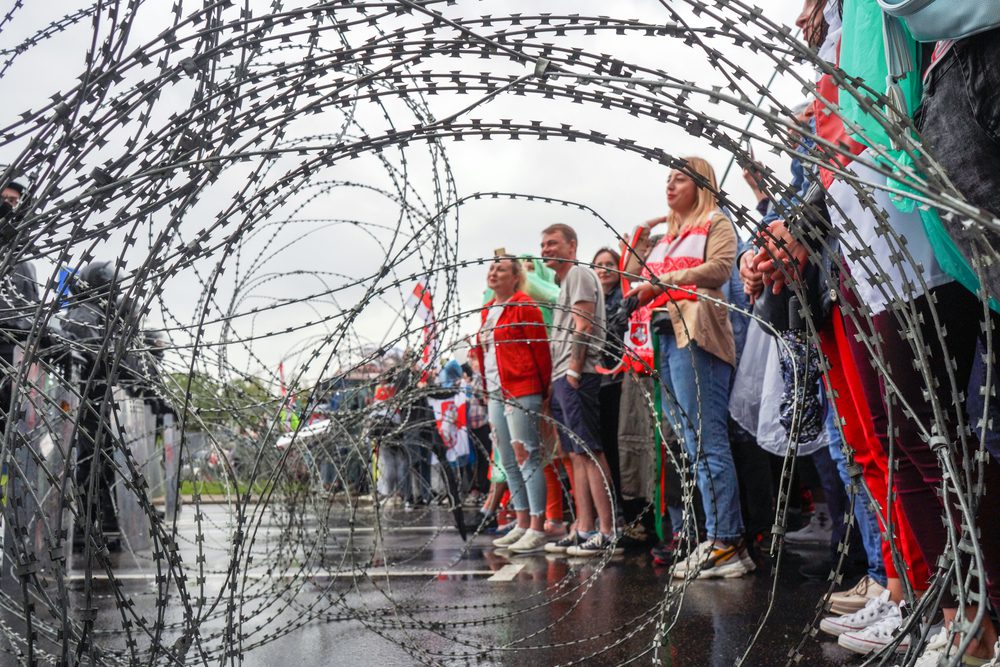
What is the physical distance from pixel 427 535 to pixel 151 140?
26.0 feet

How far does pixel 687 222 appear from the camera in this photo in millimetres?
5625

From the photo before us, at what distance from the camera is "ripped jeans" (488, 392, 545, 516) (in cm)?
709

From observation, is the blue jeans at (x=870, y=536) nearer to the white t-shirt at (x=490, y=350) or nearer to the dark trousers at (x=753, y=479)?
the dark trousers at (x=753, y=479)

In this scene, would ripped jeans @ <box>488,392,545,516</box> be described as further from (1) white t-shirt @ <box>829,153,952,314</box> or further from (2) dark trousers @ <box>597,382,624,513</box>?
(1) white t-shirt @ <box>829,153,952,314</box>

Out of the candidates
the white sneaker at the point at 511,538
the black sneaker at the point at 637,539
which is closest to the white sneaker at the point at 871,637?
the black sneaker at the point at 637,539

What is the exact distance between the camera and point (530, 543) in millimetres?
7344

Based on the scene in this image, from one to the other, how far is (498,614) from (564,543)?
9.39ft

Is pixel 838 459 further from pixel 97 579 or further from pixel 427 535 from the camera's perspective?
pixel 427 535

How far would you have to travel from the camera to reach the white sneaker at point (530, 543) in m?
7.25

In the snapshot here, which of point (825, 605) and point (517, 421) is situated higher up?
point (517, 421)

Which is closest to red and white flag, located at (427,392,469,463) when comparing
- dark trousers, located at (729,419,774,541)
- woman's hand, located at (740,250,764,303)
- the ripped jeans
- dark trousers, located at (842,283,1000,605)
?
→ the ripped jeans

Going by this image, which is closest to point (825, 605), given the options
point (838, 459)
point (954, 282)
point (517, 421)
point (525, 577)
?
point (954, 282)

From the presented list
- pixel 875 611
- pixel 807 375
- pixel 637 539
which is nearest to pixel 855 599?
pixel 875 611

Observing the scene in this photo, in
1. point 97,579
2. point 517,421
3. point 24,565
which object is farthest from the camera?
point 517,421
